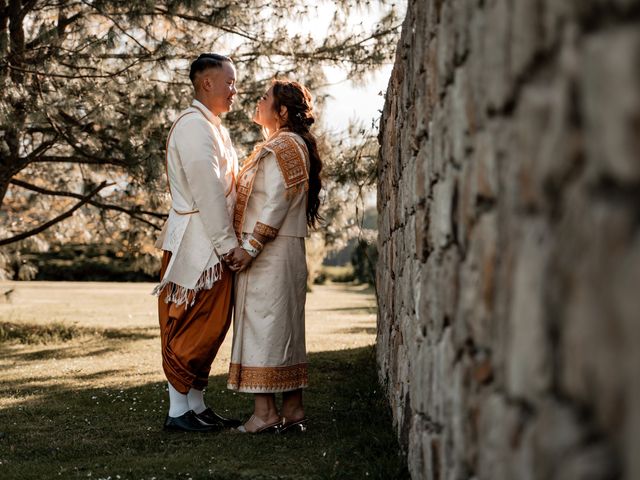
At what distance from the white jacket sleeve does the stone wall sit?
180 centimetres

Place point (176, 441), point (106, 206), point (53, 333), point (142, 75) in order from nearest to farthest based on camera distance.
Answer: point (176, 441)
point (142, 75)
point (106, 206)
point (53, 333)

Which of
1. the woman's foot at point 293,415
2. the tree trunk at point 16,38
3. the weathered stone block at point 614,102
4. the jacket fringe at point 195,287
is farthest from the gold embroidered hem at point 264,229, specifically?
the tree trunk at point 16,38

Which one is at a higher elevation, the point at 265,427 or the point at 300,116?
the point at 300,116

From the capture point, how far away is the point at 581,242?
99 cm

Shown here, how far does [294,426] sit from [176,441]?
1.96 ft

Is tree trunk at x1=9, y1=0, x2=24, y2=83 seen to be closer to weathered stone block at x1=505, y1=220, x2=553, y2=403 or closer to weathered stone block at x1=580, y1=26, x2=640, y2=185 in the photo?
weathered stone block at x1=505, y1=220, x2=553, y2=403

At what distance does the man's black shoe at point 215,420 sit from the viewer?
13.6 feet

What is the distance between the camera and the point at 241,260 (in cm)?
396

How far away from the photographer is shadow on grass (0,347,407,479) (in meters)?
3.21

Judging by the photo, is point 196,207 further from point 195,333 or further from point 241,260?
point 195,333

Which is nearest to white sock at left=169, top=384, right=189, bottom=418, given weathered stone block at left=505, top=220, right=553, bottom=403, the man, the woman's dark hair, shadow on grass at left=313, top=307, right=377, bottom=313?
the man

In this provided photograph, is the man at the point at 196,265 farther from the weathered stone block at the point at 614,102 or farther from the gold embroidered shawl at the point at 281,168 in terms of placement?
the weathered stone block at the point at 614,102

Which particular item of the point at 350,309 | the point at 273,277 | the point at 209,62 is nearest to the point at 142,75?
the point at 209,62

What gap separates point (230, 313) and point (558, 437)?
10.6 ft
